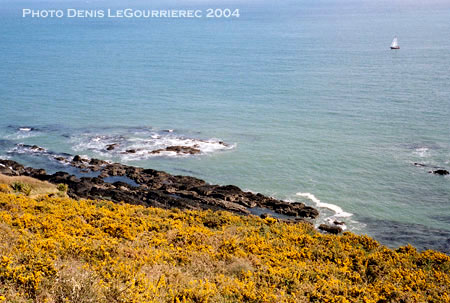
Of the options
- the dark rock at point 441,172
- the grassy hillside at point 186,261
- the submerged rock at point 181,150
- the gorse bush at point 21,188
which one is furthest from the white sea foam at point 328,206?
the gorse bush at point 21,188

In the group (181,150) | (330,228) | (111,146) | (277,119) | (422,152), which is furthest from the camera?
(277,119)

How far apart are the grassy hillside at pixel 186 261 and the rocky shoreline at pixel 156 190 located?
41.9 feet

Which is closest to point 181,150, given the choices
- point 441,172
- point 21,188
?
point 21,188

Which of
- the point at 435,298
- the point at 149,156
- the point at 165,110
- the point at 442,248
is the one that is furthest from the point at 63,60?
the point at 435,298

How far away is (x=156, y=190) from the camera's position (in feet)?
134

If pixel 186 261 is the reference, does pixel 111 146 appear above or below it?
below

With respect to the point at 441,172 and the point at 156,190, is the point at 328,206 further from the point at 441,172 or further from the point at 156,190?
the point at 156,190

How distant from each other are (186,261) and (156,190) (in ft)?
81.7

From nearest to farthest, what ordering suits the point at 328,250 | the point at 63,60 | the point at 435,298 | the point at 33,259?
the point at 33,259, the point at 435,298, the point at 328,250, the point at 63,60

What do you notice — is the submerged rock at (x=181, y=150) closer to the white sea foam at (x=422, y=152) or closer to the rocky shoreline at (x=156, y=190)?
the rocky shoreline at (x=156, y=190)

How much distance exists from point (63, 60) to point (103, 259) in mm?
114661

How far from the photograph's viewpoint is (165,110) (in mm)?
68562

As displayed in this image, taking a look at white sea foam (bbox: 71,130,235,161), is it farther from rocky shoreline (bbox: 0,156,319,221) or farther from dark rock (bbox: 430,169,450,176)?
dark rock (bbox: 430,169,450,176)

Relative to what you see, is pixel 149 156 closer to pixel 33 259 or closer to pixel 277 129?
pixel 277 129
